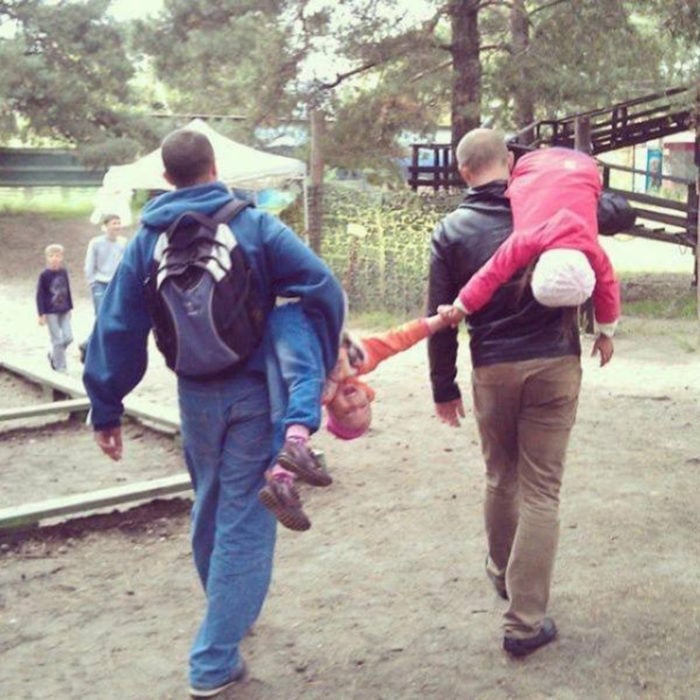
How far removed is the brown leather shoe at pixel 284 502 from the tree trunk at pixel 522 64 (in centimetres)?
1438

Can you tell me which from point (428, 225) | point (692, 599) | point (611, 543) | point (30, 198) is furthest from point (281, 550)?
point (30, 198)

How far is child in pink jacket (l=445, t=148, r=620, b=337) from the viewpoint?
3660mm

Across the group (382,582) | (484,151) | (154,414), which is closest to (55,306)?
(154,414)

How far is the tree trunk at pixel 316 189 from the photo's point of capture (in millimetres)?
15867

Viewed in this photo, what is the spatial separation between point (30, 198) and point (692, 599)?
2630 centimetres

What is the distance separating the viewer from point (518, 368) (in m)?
3.82

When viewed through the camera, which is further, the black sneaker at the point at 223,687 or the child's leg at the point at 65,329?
the child's leg at the point at 65,329

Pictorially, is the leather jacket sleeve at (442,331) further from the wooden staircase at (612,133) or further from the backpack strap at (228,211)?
the wooden staircase at (612,133)

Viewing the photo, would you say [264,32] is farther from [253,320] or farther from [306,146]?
[253,320]

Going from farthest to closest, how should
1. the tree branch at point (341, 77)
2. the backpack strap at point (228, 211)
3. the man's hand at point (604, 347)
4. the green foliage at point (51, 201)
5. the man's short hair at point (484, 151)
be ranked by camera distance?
1. the green foliage at point (51, 201)
2. the tree branch at point (341, 77)
3. the man's hand at point (604, 347)
4. the man's short hair at point (484, 151)
5. the backpack strap at point (228, 211)

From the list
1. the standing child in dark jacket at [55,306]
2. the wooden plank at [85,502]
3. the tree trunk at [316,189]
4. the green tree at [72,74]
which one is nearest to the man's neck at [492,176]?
the wooden plank at [85,502]

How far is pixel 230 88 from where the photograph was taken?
67.7 ft

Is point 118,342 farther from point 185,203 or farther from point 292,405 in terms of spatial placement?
point 292,405

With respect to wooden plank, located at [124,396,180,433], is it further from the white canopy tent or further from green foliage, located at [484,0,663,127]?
green foliage, located at [484,0,663,127]
